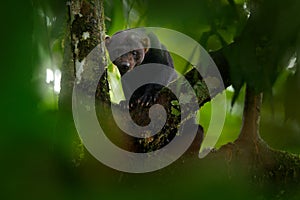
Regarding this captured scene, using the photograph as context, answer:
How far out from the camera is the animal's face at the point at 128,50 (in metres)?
1.97

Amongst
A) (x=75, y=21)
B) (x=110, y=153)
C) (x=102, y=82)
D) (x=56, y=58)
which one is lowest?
(x=110, y=153)

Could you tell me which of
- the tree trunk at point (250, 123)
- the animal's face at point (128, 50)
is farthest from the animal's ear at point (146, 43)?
the tree trunk at point (250, 123)

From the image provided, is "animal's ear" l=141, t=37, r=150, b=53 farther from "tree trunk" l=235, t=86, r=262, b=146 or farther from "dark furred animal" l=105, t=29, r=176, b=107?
"tree trunk" l=235, t=86, r=262, b=146

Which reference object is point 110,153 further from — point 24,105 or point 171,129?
point 24,105

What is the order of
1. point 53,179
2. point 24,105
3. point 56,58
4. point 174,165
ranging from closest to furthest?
point 24,105 < point 53,179 < point 174,165 < point 56,58

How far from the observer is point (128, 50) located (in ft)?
6.85

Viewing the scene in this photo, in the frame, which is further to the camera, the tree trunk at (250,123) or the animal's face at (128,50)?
the animal's face at (128,50)

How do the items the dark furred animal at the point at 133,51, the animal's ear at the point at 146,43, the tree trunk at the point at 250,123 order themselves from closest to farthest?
the tree trunk at the point at 250,123 < the dark furred animal at the point at 133,51 < the animal's ear at the point at 146,43

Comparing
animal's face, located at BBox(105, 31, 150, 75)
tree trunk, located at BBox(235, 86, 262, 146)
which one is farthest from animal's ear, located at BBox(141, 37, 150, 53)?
tree trunk, located at BBox(235, 86, 262, 146)

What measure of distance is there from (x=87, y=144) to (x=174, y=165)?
0.59 ft

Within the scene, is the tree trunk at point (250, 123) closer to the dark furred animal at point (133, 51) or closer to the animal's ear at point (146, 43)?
the dark furred animal at point (133, 51)

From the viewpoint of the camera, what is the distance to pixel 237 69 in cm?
68

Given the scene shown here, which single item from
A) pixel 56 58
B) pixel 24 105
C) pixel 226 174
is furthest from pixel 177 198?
pixel 56 58

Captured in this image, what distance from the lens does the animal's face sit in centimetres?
197
